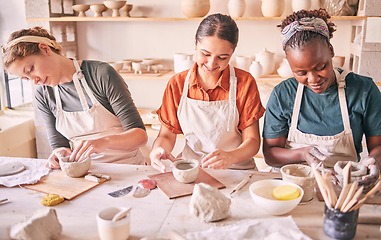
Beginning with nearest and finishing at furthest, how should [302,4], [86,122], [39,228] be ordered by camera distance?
[39,228]
[86,122]
[302,4]

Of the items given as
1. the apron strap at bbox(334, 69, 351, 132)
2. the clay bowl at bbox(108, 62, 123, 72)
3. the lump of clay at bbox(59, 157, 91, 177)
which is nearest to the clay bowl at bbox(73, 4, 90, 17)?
the clay bowl at bbox(108, 62, 123, 72)

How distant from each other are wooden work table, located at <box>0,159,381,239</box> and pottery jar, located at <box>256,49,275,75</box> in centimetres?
201

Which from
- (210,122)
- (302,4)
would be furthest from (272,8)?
(210,122)

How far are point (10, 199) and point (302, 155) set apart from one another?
137 centimetres

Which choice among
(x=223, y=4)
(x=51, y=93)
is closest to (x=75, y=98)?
(x=51, y=93)

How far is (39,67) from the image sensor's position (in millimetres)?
1906

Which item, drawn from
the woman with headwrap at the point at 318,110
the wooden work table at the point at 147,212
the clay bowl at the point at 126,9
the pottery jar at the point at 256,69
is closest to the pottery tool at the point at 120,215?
the wooden work table at the point at 147,212

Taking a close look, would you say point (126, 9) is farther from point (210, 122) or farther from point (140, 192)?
point (140, 192)

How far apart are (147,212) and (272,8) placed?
248 centimetres

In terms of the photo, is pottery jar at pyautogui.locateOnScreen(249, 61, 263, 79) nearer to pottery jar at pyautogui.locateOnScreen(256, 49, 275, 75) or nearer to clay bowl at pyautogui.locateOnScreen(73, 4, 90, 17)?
pottery jar at pyautogui.locateOnScreen(256, 49, 275, 75)

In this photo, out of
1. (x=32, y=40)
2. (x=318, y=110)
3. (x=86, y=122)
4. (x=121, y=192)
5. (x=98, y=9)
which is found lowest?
(x=121, y=192)

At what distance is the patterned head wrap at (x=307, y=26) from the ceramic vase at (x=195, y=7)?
5.76 ft

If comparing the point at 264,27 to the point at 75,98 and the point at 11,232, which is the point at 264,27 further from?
the point at 11,232

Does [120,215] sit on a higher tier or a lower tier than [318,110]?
lower
